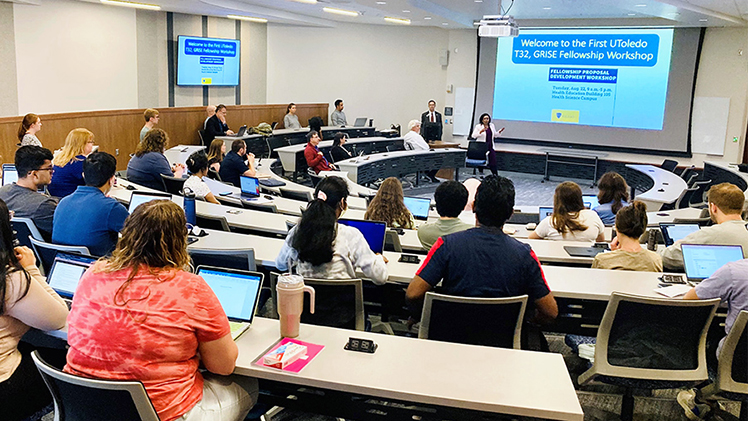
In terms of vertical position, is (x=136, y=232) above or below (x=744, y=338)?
above

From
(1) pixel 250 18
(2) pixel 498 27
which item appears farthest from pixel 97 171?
(1) pixel 250 18

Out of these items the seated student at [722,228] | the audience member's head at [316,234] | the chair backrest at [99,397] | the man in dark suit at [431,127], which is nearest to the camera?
the chair backrest at [99,397]

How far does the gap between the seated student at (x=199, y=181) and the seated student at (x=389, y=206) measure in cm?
181

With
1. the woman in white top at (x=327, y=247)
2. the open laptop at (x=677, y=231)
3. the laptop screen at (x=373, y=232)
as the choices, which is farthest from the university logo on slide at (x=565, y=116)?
the woman in white top at (x=327, y=247)

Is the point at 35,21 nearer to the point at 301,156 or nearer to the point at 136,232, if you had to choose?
the point at 301,156

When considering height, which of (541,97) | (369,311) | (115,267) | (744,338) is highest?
(541,97)

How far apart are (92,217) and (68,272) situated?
84 cm

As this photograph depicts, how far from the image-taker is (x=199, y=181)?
5.80 m

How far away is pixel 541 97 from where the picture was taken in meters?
13.4

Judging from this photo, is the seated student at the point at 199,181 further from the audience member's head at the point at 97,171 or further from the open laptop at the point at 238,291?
the open laptop at the point at 238,291

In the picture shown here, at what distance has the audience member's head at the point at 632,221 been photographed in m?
3.62

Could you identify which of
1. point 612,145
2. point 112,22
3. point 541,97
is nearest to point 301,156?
point 112,22

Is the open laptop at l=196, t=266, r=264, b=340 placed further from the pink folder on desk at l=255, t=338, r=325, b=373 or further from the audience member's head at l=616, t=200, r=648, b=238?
the audience member's head at l=616, t=200, r=648, b=238

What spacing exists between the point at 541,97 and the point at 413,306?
11.3m
